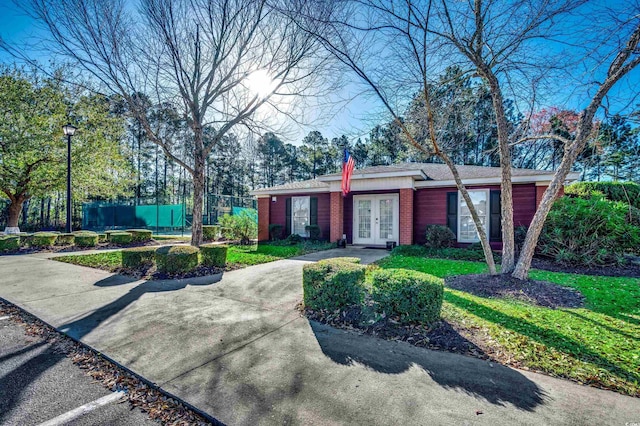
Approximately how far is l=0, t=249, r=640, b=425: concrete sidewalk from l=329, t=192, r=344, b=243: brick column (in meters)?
7.67

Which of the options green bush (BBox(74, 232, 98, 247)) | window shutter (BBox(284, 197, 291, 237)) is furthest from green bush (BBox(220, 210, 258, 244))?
green bush (BBox(74, 232, 98, 247))

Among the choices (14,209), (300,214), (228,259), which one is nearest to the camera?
(228,259)

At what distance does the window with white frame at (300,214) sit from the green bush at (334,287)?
371 inches

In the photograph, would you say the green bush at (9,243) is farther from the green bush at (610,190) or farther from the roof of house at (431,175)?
the green bush at (610,190)

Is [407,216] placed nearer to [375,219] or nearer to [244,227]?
[375,219]

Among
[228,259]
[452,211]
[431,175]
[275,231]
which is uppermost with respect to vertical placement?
[431,175]

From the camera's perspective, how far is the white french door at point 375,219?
1214 centimetres

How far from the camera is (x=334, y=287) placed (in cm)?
421

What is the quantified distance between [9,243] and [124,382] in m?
12.8

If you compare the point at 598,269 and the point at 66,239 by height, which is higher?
the point at 66,239

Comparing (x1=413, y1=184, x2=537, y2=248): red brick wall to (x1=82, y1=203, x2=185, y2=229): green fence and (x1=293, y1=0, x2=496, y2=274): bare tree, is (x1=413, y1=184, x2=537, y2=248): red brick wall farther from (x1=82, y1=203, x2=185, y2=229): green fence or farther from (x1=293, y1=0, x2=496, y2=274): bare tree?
(x1=82, y1=203, x2=185, y2=229): green fence

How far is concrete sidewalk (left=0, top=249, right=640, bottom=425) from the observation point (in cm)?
215

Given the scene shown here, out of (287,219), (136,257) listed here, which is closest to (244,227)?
(287,219)

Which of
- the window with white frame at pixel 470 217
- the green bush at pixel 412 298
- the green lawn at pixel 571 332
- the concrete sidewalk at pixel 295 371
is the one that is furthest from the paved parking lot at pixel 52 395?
the window with white frame at pixel 470 217
